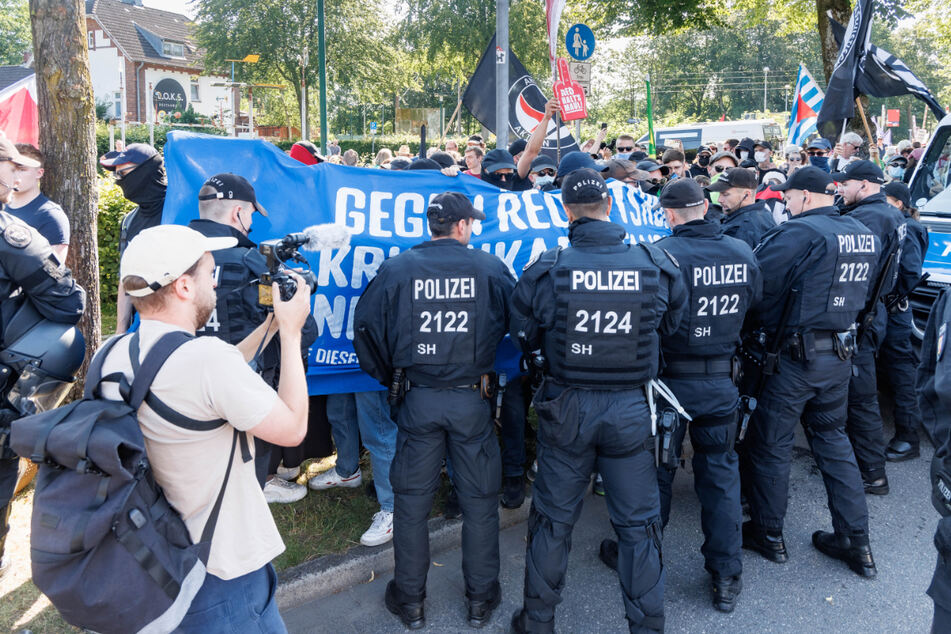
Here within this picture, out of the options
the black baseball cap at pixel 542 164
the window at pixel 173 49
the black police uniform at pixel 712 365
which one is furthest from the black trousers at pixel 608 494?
the window at pixel 173 49

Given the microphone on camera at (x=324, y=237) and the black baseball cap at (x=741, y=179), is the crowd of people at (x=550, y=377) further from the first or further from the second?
the black baseball cap at (x=741, y=179)

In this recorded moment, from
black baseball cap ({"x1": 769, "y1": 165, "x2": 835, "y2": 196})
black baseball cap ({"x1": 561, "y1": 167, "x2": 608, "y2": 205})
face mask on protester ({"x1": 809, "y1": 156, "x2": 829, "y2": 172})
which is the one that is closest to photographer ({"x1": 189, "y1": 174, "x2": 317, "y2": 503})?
black baseball cap ({"x1": 561, "y1": 167, "x2": 608, "y2": 205})

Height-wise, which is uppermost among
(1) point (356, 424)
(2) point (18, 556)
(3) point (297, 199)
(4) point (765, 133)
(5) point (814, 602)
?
(4) point (765, 133)

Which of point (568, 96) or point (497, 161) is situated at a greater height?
point (568, 96)

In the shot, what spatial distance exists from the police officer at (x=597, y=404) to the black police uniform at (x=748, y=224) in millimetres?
2128

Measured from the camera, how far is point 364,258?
14.4 ft

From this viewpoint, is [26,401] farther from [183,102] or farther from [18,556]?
[183,102]

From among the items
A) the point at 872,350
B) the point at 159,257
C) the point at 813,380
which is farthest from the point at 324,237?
the point at 872,350

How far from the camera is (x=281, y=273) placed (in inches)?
98.3

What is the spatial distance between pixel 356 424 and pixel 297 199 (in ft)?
4.86

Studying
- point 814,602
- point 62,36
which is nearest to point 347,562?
point 814,602

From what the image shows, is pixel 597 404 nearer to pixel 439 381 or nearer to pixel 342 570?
pixel 439 381

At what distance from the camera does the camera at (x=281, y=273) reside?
2.42 meters

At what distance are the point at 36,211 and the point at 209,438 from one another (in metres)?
2.67
